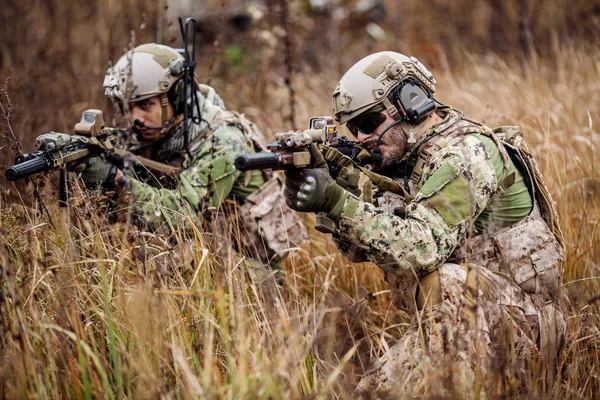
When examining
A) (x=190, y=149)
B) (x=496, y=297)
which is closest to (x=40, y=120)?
(x=190, y=149)

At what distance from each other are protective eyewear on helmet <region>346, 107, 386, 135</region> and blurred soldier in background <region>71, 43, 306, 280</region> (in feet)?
2.43

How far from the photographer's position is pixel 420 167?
314 centimetres

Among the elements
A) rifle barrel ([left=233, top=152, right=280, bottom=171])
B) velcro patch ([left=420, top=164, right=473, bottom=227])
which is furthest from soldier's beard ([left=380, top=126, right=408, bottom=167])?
rifle barrel ([left=233, top=152, right=280, bottom=171])

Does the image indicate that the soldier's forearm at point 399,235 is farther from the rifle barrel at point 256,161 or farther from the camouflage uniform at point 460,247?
the rifle barrel at point 256,161

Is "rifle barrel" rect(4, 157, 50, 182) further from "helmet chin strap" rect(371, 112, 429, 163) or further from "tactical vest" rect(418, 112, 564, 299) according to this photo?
"tactical vest" rect(418, 112, 564, 299)

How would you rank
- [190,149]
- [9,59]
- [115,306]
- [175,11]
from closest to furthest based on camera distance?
1. [115,306]
2. [190,149]
3. [9,59]
4. [175,11]

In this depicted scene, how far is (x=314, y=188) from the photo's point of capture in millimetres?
2738

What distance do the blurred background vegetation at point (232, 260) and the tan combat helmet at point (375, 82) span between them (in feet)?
2.74

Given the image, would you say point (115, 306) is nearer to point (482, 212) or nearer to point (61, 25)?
point (482, 212)

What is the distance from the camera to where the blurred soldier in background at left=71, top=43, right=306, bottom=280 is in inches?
146

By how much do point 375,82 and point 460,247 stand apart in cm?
89

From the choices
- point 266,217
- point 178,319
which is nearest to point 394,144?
point 266,217

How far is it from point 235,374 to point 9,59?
543cm

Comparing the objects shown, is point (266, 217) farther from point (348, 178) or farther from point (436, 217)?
point (436, 217)
